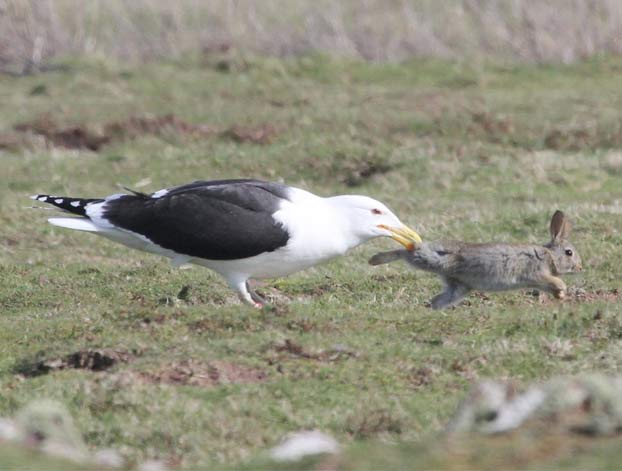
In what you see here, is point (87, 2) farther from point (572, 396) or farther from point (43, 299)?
point (572, 396)

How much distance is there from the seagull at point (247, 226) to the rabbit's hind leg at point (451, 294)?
0.42m

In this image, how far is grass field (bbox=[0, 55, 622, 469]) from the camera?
7078mm

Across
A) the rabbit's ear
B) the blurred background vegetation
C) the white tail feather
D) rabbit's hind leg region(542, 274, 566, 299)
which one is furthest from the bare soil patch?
the blurred background vegetation

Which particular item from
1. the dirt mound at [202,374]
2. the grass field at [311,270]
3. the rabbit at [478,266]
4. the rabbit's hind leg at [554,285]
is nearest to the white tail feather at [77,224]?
the grass field at [311,270]

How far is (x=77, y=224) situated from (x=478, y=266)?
2.98 m

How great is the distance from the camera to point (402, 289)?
1025 cm

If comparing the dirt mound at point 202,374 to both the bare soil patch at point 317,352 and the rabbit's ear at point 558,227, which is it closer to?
the bare soil patch at point 317,352

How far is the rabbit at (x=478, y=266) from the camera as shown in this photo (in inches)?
362

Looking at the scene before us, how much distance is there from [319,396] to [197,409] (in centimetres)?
72

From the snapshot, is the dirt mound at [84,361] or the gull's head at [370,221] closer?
the dirt mound at [84,361]

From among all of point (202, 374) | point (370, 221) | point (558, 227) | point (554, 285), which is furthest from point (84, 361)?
point (558, 227)

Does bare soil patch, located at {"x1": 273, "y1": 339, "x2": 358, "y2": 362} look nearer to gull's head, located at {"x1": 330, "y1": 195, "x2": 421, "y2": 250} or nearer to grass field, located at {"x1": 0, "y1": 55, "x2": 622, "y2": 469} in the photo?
grass field, located at {"x1": 0, "y1": 55, "x2": 622, "y2": 469}

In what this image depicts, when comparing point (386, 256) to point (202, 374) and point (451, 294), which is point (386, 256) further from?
point (202, 374)

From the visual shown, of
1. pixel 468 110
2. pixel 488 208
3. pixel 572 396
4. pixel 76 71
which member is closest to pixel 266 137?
pixel 468 110
